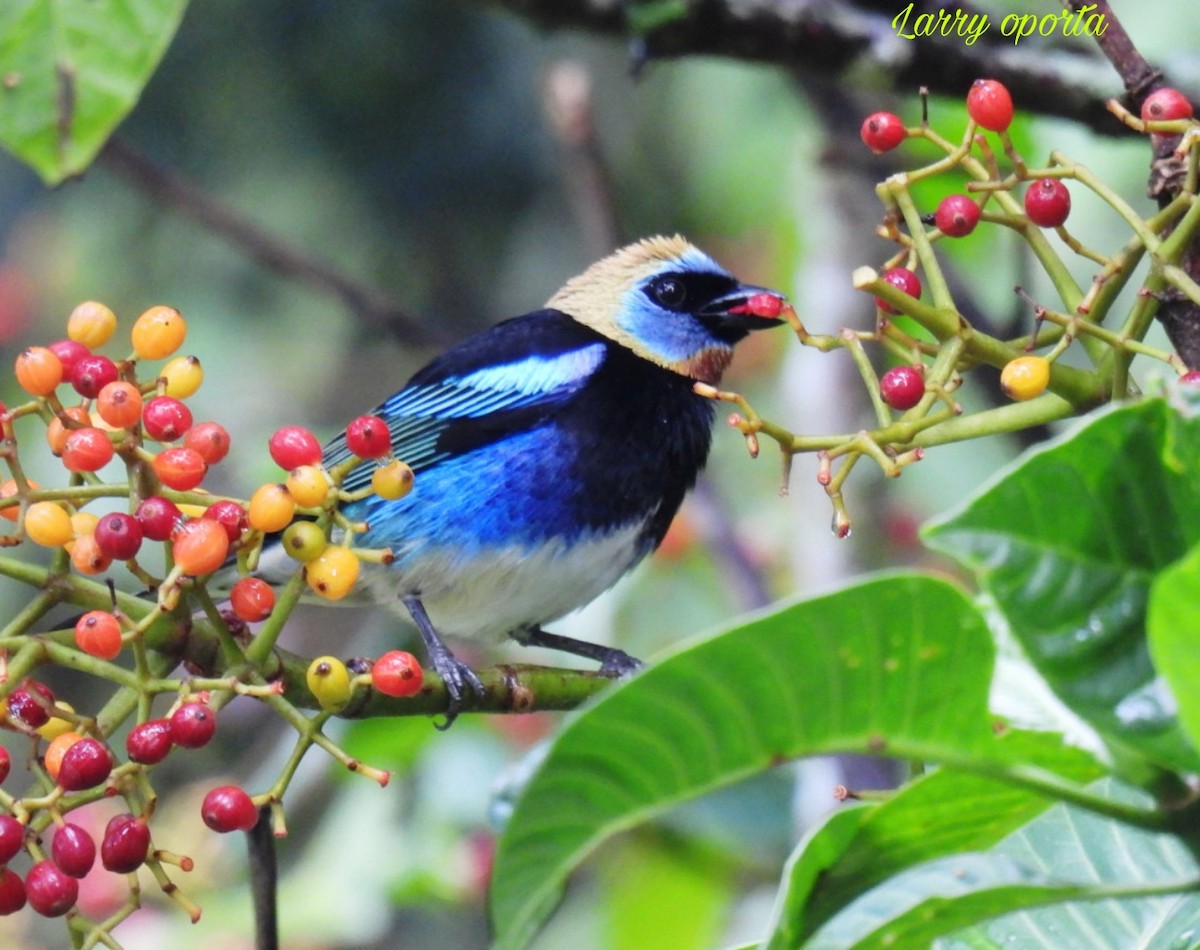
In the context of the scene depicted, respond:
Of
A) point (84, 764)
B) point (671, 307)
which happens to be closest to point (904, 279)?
point (84, 764)

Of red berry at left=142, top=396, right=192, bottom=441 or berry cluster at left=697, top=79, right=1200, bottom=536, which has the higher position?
berry cluster at left=697, top=79, right=1200, bottom=536

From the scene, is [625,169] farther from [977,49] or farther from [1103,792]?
[1103,792]

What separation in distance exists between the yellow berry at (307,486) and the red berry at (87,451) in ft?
0.57

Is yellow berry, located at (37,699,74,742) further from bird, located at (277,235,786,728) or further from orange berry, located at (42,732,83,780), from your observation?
bird, located at (277,235,786,728)

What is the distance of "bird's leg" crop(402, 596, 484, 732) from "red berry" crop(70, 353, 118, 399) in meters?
0.53

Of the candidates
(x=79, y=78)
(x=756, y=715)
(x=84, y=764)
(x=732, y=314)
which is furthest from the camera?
(x=732, y=314)

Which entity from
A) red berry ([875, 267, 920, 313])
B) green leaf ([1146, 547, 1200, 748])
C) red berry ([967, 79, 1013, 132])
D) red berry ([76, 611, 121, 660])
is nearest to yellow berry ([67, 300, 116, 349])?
red berry ([76, 611, 121, 660])

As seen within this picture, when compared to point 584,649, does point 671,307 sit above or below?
above

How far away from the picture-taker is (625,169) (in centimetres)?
732

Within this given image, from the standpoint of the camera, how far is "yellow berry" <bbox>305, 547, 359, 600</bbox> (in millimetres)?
1495

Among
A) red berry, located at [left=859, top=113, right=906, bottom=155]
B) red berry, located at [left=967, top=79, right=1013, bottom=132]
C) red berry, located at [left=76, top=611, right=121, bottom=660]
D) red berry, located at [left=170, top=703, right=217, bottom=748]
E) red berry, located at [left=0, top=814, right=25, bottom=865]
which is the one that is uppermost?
red berry, located at [left=967, top=79, right=1013, bottom=132]

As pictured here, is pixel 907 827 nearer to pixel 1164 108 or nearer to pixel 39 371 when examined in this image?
pixel 1164 108

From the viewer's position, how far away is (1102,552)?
39.7 inches

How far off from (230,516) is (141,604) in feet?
0.38
